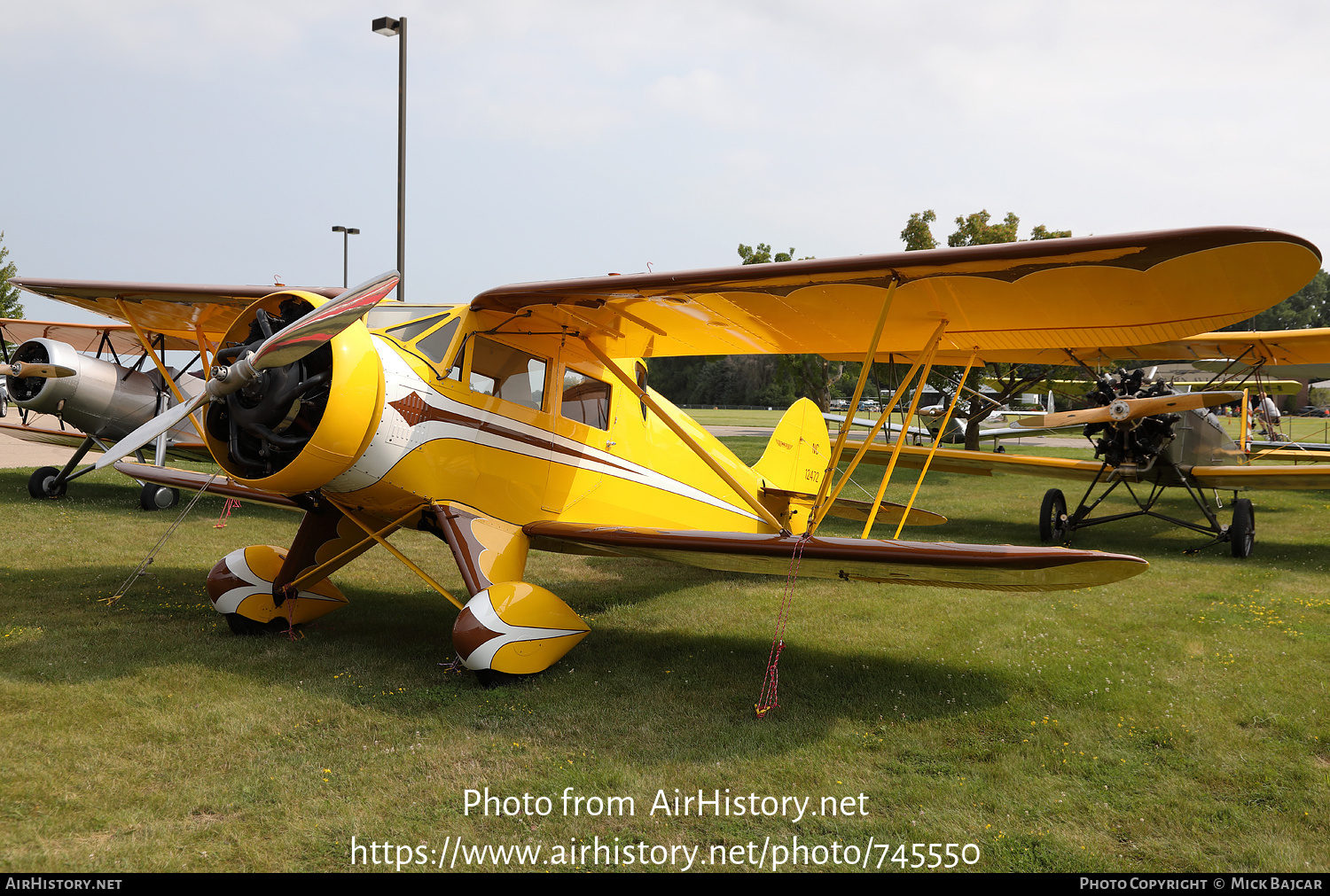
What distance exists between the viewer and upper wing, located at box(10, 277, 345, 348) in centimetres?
634

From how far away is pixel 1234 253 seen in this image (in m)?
3.85

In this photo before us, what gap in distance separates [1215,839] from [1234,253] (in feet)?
8.75

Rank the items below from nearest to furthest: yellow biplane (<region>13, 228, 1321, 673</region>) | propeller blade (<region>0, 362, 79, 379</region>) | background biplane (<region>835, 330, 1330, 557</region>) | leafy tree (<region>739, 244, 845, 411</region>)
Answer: yellow biplane (<region>13, 228, 1321, 673</region>), background biplane (<region>835, 330, 1330, 557</region>), propeller blade (<region>0, 362, 79, 379</region>), leafy tree (<region>739, 244, 845, 411</region>)

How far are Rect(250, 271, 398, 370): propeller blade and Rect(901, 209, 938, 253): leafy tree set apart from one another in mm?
21718

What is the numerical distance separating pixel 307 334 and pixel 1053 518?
35.2 feet

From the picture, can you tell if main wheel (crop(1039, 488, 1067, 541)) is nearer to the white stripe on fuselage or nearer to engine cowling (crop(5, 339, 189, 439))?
the white stripe on fuselage

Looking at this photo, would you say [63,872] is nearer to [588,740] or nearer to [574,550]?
[588,740]

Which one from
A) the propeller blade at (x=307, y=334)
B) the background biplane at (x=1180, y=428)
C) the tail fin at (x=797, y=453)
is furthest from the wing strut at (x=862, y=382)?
the background biplane at (x=1180, y=428)

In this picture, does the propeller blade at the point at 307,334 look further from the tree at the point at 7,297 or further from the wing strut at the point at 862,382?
the tree at the point at 7,297

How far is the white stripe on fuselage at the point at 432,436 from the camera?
504cm

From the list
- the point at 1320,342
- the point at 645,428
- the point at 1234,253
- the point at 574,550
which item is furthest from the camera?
the point at 1320,342

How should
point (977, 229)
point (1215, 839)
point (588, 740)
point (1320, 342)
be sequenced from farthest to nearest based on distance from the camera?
point (977, 229) → point (1320, 342) → point (588, 740) → point (1215, 839)

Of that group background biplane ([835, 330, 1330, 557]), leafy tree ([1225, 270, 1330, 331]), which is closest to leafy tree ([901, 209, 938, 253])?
background biplane ([835, 330, 1330, 557])

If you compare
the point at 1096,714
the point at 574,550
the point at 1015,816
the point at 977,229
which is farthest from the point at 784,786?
the point at 977,229
